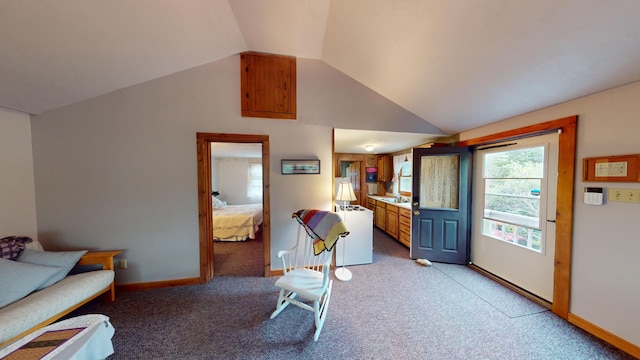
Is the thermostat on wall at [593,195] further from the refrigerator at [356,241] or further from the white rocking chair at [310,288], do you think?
the white rocking chair at [310,288]

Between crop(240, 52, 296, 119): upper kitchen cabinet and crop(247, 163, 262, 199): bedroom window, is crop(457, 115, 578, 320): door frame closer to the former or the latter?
crop(240, 52, 296, 119): upper kitchen cabinet

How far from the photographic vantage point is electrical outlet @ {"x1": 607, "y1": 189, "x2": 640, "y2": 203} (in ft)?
5.03

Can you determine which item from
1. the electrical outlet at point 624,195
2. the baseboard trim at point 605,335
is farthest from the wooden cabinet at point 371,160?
the baseboard trim at point 605,335

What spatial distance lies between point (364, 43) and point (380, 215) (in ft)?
12.4

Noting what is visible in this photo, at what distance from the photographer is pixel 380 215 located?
15.9ft

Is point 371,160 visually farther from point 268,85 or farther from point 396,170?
point 268,85

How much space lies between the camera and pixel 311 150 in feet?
9.09

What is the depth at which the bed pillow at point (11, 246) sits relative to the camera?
1.80 meters

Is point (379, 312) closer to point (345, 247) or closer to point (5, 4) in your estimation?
point (345, 247)

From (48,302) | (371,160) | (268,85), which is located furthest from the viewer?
(371,160)

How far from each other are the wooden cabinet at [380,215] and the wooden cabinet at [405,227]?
0.67 meters

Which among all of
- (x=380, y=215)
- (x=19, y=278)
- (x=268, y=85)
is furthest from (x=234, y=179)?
(x=19, y=278)

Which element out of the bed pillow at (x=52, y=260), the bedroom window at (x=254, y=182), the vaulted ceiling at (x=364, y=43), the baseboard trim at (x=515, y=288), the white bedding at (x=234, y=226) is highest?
the vaulted ceiling at (x=364, y=43)

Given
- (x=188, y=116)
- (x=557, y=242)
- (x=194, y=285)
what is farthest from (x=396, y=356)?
(x=188, y=116)
